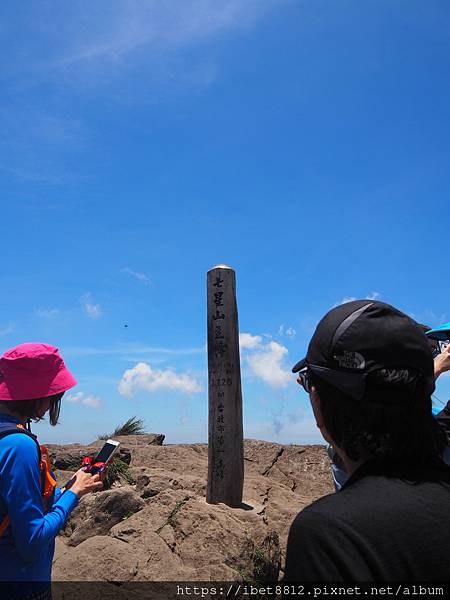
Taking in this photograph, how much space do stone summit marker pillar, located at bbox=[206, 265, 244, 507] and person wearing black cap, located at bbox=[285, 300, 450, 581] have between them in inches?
209

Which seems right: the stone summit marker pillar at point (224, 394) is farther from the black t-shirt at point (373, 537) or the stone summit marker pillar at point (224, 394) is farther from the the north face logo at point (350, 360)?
the black t-shirt at point (373, 537)

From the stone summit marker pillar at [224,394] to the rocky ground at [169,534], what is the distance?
1.24ft

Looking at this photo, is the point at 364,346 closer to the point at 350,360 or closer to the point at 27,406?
the point at 350,360

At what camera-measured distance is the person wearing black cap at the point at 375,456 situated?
3.26 feet

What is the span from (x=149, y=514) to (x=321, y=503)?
4726mm

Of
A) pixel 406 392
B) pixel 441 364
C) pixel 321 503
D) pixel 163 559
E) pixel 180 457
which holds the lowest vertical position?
pixel 163 559

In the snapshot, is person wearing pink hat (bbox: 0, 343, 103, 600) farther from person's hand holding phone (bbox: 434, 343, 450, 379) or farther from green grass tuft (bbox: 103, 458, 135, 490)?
green grass tuft (bbox: 103, 458, 135, 490)

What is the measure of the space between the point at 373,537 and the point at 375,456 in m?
0.21

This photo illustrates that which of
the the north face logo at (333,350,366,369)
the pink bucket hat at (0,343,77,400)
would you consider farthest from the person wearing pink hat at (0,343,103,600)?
the the north face logo at (333,350,366,369)

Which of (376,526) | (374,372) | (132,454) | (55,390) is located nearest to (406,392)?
(374,372)

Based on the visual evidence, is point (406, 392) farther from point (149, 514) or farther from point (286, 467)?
point (286, 467)

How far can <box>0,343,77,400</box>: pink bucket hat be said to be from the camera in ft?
7.56

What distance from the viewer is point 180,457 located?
8.81 meters

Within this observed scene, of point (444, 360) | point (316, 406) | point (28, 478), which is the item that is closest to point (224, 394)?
point (444, 360)
